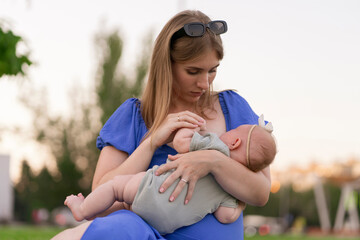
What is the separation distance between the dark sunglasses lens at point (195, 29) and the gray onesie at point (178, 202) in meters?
0.67

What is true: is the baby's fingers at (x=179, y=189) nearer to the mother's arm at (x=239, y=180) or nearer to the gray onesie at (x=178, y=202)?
the gray onesie at (x=178, y=202)

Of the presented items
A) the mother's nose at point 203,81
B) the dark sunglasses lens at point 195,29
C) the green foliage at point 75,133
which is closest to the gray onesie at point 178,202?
the mother's nose at point 203,81

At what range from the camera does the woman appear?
102 inches

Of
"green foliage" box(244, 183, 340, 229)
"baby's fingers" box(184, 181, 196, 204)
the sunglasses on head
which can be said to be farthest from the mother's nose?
"green foliage" box(244, 183, 340, 229)

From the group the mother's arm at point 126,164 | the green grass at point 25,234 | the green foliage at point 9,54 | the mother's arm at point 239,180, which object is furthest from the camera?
the green grass at point 25,234

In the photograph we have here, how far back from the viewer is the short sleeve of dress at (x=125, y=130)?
10.0ft

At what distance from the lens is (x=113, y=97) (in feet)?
99.1

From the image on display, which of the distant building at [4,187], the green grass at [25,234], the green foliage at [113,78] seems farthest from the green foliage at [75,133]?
the green grass at [25,234]

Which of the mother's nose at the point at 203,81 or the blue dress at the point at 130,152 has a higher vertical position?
the mother's nose at the point at 203,81

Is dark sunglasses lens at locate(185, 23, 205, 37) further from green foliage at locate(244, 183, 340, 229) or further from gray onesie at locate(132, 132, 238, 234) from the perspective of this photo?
green foliage at locate(244, 183, 340, 229)

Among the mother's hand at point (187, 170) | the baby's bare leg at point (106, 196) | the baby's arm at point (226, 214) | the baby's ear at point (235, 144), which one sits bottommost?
the baby's arm at point (226, 214)

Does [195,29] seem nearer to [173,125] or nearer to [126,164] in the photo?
[173,125]

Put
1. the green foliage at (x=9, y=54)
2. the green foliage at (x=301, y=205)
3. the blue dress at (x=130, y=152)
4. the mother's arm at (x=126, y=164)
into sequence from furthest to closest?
the green foliage at (x=301, y=205), the green foliage at (x=9, y=54), the mother's arm at (x=126, y=164), the blue dress at (x=130, y=152)

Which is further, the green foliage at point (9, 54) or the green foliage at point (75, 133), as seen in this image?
the green foliage at point (75, 133)
